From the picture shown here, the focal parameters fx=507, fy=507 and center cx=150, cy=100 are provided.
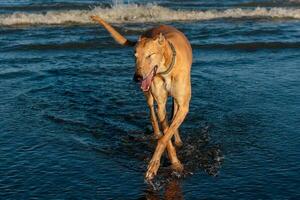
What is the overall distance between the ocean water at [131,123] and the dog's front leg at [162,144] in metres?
0.13

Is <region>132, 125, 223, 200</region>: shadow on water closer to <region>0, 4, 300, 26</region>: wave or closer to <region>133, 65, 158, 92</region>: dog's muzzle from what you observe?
<region>133, 65, 158, 92</region>: dog's muzzle

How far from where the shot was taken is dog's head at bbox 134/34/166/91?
4930 millimetres

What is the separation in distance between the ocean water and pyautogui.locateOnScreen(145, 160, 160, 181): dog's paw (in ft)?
0.28

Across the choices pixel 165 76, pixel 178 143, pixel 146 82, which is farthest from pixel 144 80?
pixel 178 143

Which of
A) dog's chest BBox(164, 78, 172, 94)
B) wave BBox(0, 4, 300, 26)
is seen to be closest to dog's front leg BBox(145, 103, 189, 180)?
dog's chest BBox(164, 78, 172, 94)

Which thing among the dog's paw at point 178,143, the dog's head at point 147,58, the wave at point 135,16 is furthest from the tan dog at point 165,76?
the wave at point 135,16

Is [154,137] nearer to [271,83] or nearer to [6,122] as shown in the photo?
[6,122]

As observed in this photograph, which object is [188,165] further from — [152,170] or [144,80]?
[144,80]

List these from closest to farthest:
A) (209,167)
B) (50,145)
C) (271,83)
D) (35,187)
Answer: (35,187) → (209,167) → (50,145) → (271,83)

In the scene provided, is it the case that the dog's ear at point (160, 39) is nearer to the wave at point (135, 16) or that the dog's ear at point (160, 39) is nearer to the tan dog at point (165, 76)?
the tan dog at point (165, 76)

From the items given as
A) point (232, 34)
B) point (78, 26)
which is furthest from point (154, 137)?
point (78, 26)

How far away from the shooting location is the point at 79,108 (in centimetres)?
832

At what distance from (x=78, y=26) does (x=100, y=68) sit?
821 centimetres

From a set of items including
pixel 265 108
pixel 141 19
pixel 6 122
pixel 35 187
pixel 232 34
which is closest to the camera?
pixel 35 187
